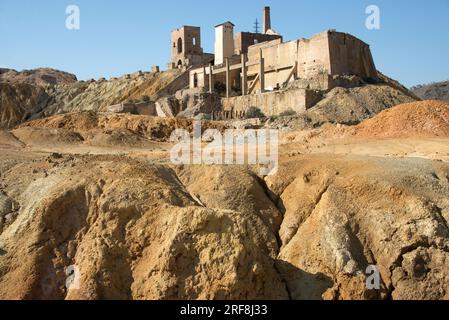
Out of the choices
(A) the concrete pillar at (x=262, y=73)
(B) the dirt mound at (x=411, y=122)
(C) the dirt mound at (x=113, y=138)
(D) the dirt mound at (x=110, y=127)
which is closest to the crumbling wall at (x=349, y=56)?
(A) the concrete pillar at (x=262, y=73)

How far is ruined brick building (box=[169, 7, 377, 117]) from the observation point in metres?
39.8

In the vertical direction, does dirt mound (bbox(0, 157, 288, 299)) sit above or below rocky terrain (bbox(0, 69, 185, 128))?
below

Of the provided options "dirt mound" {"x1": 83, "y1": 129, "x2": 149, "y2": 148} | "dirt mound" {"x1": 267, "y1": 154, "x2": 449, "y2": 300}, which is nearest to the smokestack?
"dirt mound" {"x1": 83, "y1": 129, "x2": 149, "y2": 148}

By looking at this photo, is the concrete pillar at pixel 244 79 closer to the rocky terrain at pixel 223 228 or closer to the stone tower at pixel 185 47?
the stone tower at pixel 185 47

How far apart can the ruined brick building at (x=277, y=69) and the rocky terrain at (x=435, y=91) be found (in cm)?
2651

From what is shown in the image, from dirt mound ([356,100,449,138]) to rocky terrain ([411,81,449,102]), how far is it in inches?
1886

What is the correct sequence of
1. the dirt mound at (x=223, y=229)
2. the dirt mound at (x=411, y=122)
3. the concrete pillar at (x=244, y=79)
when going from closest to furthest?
the dirt mound at (x=223, y=229)
the dirt mound at (x=411, y=122)
the concrete pillar at (x=244, y=79)

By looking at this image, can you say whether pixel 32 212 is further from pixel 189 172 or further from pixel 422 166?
pixel 422 166

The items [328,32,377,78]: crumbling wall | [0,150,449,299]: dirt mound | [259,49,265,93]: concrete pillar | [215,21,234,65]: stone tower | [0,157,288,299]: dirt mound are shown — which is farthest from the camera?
[215,21,234,65]: stone tower

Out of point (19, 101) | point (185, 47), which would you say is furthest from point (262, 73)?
point (19, 101)

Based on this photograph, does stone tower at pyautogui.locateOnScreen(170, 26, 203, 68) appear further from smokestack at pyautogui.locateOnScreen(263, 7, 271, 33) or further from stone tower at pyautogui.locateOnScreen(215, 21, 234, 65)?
smokestack at pyautogui.locateOnScreen(263, 7, 271, 33)

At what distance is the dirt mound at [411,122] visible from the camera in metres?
24.8

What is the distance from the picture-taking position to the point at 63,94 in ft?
227

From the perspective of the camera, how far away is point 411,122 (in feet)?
83.4
